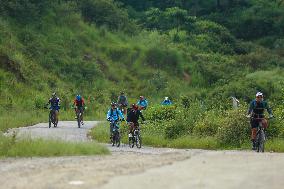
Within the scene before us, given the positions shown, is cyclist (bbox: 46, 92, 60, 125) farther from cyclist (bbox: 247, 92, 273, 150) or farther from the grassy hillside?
cyclist (bbox: 247, 92, 273, 150)

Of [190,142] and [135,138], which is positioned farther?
[190,142]

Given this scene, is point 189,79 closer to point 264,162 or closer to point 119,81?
point 119,81

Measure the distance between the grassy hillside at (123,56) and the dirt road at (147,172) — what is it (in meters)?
19.8

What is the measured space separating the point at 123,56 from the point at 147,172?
4600 centimetres

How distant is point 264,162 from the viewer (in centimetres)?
1622

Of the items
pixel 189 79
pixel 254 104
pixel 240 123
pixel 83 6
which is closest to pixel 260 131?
pixel 254 104

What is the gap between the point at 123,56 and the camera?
2370 inches

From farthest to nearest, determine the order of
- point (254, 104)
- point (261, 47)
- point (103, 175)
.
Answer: point (261, 47), point (254, 104), point (103, 175)

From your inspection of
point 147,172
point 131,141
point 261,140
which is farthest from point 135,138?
point 147,172

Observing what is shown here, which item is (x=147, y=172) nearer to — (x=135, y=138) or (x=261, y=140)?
(x=261, y=140)

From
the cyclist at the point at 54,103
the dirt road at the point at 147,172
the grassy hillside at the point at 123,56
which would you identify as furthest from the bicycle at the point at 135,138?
the grassy hillside at the point at 123,56

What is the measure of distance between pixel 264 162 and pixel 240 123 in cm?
775

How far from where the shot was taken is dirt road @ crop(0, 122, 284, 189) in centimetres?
1288

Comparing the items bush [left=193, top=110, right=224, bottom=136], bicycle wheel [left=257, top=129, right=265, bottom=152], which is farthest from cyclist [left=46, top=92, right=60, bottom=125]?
bicycle wheel [left=257, top=129, right=265, bottom=152]
